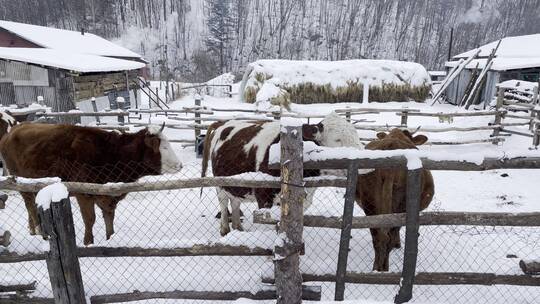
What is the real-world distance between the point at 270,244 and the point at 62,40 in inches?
954

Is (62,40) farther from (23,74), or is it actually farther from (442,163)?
(442,163)

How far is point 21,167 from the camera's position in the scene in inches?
183

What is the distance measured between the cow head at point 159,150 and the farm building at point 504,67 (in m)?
17.4

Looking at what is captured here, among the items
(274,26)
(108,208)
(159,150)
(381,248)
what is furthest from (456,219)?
(274,26)

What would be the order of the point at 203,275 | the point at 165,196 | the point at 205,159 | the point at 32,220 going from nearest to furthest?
the point at 203,275
the point at 32,220
the point at 205,159
the point at 165,196

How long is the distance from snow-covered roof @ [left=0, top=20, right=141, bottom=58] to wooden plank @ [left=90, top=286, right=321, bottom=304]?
20065mm

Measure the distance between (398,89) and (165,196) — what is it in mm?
18617

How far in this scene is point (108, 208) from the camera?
15.4ft

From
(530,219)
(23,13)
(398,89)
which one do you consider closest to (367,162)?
(530,219)

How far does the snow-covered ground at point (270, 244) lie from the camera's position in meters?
3.00

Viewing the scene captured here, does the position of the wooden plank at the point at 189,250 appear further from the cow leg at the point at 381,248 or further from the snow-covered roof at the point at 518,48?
the snow-covered roof at the point at 518,48

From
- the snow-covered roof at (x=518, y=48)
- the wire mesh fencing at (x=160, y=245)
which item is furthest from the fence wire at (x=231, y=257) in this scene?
the snow-covered roof at (x=518, y=48)

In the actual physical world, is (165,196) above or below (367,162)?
below

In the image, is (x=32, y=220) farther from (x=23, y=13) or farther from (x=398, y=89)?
(x=23, y=13)
